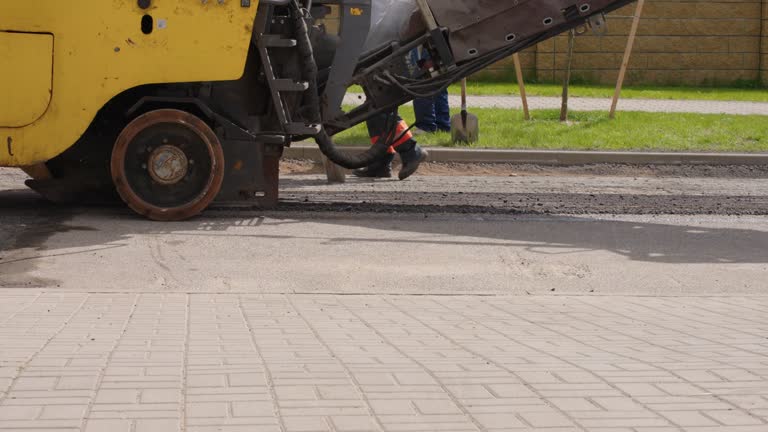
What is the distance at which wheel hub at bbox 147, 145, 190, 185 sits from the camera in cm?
973

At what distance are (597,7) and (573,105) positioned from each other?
35.4 ft

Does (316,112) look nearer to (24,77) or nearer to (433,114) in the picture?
(24,77)

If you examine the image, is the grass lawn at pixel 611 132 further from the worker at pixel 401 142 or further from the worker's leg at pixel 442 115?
the worker at pixel 401 142

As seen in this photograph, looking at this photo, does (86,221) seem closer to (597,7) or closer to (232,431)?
(597,7)

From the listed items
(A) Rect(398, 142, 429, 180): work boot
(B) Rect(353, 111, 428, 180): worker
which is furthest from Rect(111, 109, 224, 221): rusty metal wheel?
(A) Rect(398, 142, 429, 180): work boot

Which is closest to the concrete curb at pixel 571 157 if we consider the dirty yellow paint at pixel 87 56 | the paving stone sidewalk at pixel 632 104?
the dirty yellow paint at pixel 87 56

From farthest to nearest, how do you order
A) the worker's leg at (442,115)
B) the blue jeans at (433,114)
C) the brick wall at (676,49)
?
the brick wall at (676,49) → the worker's leg at (442,115) → the blue jeans at (433,114)

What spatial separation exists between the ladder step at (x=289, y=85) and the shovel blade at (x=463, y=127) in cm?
564

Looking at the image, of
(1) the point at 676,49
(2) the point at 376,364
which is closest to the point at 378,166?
(2) the point at 376,364

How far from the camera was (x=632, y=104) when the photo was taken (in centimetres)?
2186

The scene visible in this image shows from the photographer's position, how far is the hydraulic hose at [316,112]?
997cm

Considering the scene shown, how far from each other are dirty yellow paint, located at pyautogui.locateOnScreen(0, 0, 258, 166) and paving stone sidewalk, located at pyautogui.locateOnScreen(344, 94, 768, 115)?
422 inches

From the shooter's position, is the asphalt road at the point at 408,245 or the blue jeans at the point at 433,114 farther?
the blue jeans at the point at 433,114

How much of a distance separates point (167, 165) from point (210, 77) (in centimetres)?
74
